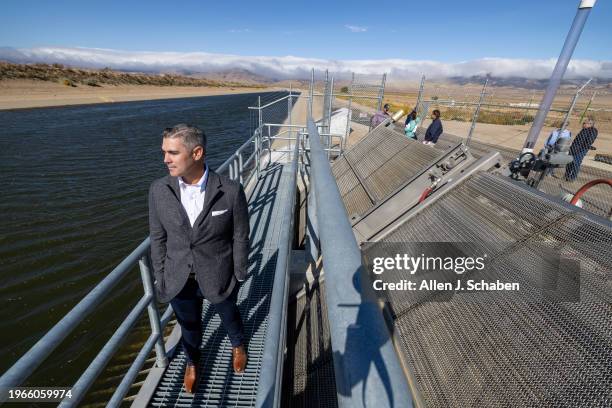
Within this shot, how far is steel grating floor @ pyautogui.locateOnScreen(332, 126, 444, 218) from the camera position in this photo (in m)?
4.21

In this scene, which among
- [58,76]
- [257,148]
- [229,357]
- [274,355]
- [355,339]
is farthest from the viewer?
[58,76]

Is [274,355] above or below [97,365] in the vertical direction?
above

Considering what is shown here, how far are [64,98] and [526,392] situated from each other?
188ft

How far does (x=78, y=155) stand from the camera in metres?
17.2

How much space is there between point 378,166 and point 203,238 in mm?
3791

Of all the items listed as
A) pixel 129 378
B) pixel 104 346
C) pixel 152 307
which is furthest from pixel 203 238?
pixel 129 378

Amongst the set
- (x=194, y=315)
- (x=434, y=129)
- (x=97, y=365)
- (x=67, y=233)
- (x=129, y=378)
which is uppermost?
(x=434, y=129)

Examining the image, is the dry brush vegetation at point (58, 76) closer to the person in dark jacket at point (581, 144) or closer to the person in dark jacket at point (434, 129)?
the person in dark jacket at point (434, 129)

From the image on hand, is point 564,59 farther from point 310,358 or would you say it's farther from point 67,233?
point 67,233

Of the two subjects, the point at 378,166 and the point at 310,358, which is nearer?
the point at 310,358

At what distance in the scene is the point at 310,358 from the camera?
3.34 meters

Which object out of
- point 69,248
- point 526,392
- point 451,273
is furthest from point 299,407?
point 69,248

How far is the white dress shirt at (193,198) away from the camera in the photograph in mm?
2137

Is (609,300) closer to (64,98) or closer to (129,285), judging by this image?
(129,285)
